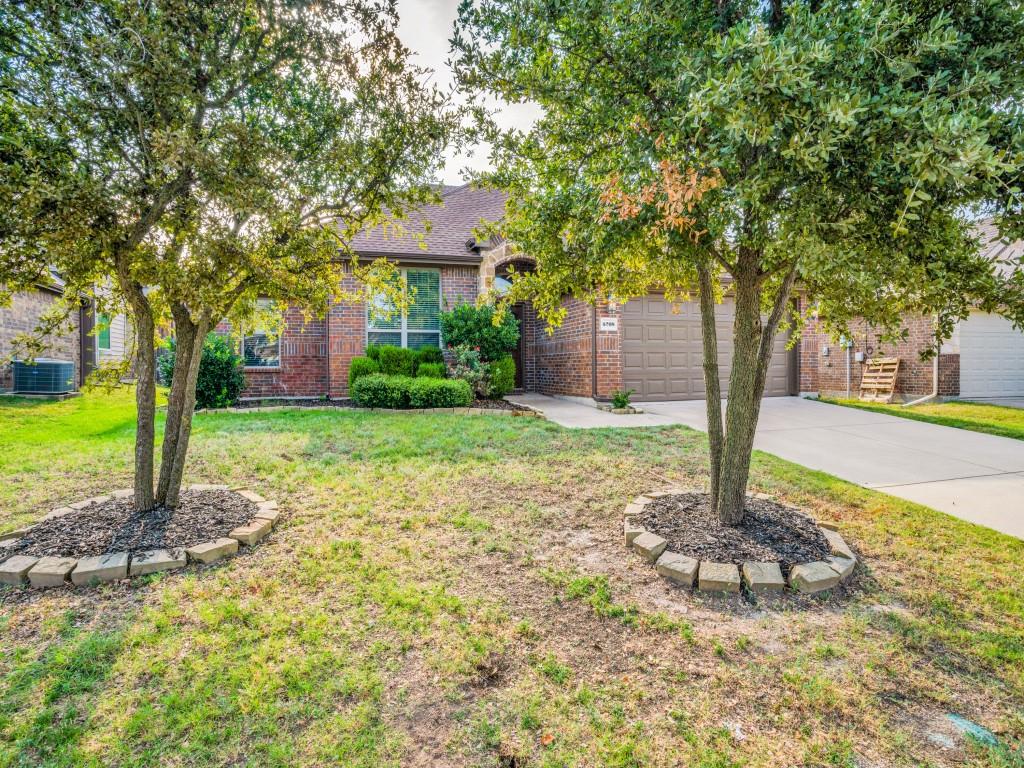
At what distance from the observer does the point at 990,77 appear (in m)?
1.87

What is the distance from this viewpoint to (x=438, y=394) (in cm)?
910

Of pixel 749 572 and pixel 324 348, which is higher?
pixel 324 348

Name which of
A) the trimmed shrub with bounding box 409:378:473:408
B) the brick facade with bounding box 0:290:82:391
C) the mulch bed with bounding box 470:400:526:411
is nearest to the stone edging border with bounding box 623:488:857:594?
the trimmed shrub with bounding box 409:378:473:408

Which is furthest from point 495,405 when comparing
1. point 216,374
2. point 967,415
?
point 967,415

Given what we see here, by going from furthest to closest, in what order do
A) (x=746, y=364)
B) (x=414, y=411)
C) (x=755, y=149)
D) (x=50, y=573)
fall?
1. (x=414, y=411)
2. (x=746, y=364)
3. (x=50, y=573)
4. (x=755, y=149)

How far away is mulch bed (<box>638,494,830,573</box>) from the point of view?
3.20m

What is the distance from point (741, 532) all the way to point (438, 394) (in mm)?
6344

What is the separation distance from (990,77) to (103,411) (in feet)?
39.9

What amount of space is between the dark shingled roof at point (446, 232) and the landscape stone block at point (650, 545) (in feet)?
24.8

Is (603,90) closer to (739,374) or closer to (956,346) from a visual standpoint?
(739,374)

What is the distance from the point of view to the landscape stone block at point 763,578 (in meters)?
2.90

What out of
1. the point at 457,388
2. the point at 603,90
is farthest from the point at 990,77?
the point at 457,388

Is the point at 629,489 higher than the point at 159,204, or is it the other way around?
the point at 159,204

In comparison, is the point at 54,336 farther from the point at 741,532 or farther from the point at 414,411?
the point at 741,532
